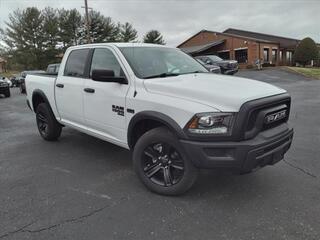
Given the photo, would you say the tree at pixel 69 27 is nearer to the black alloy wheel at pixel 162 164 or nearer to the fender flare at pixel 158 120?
the fender flare at pixel 158 120

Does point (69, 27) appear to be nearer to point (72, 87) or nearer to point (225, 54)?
point (225, 54)

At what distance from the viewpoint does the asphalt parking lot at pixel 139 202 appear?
309 centimetres

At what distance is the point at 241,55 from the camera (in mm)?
38156

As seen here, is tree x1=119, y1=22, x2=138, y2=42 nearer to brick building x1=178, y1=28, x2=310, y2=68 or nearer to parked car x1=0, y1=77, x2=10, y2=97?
brick building x1=178, y1=28, x2=310, y2=68

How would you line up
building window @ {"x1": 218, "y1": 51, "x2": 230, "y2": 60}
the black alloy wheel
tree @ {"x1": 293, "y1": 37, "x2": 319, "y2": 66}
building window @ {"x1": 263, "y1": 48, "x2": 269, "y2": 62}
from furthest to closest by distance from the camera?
building window @ {"x1": 218, "y1": 51, "x2": 230, "y2": 60} → building window @ {"x1": 263, "y1": 48, "x2": 269, "y2": 62} → tree @ {"x1": 293, "y1": 37, "x2": 319, "y2": 66} → the black alloy wheel

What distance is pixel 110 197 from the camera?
384 cm

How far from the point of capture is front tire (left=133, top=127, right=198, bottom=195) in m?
3.58

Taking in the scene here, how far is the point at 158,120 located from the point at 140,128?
0.55m

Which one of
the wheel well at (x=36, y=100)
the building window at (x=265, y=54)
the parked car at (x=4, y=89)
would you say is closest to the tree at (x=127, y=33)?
the building window at (x=265, y=54)

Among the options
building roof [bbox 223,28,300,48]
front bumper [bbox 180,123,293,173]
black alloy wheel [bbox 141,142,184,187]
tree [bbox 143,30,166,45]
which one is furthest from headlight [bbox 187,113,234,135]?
tree [bbox 143,30,166,45]

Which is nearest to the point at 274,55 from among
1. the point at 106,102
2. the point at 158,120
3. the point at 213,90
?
the point at 106,102

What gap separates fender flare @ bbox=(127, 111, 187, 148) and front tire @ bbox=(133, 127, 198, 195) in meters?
0.12

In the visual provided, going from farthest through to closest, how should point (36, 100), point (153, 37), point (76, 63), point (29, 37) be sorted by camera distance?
point (153, 37)
point (29, 37)
point (36, 100)
point (76, 63)

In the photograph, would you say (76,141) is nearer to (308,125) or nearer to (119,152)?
(119,152)
